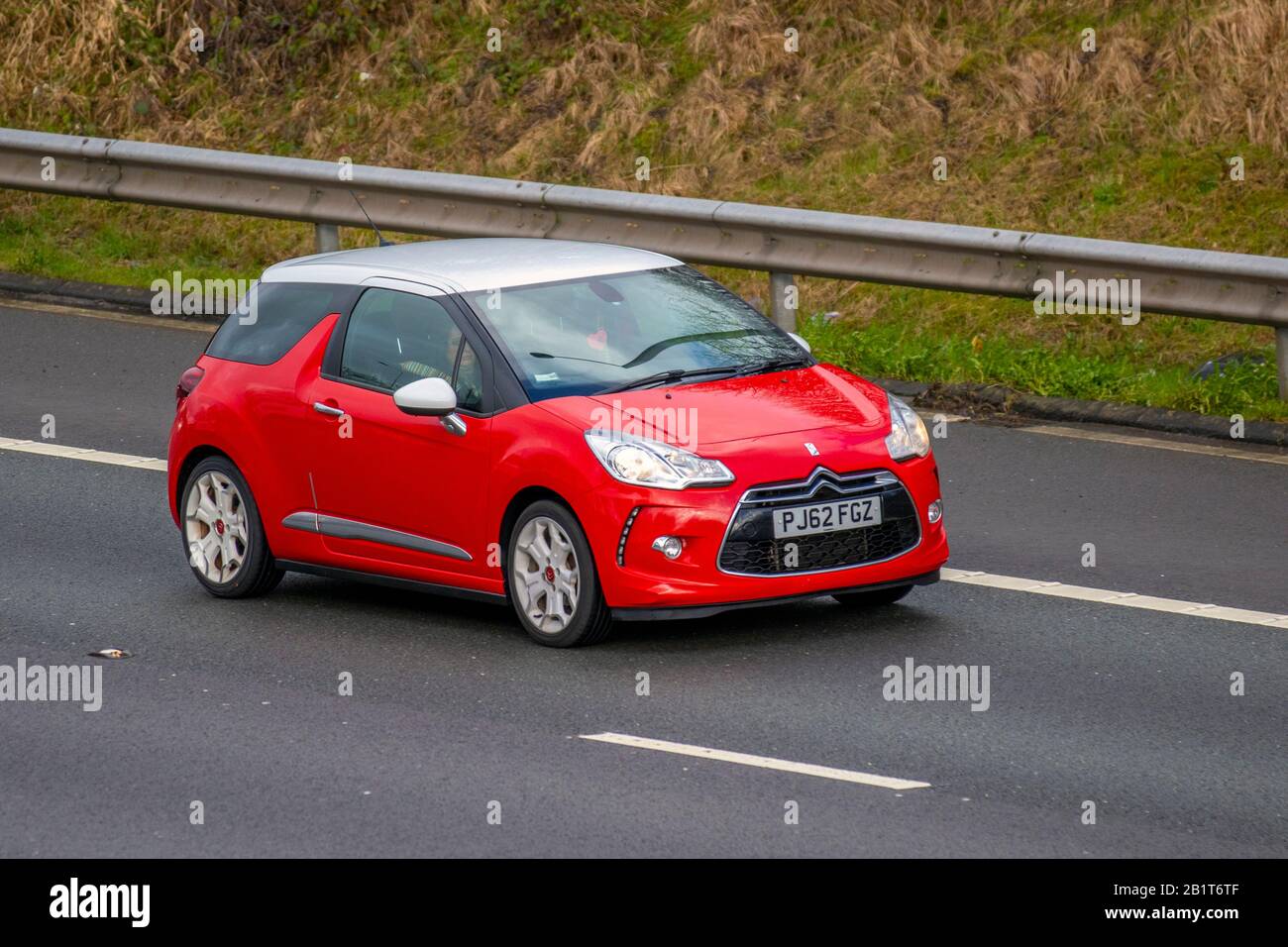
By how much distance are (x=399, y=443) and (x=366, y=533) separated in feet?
1.56

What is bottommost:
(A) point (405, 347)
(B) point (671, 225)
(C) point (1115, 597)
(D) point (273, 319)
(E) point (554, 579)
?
(C) point (1115, 597)

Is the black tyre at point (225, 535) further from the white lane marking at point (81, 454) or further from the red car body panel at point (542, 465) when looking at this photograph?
the white lane marking at point (81, 454)

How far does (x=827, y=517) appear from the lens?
930 centimetres

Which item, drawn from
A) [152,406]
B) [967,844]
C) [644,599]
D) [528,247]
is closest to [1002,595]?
[644,599]

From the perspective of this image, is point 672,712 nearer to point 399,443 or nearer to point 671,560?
point 671,560

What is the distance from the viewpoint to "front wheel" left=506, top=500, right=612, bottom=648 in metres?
9.29

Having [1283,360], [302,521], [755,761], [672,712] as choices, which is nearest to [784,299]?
[1283,360]

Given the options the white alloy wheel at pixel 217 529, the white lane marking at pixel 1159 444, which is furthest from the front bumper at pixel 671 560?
the white lane marking at pixel 1159 444

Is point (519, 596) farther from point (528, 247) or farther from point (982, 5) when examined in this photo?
point (982, 5)

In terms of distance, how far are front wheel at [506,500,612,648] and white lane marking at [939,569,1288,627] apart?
2007 millimetres

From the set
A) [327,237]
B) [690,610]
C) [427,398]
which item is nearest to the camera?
[690,610]

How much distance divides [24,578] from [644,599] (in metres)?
3.45

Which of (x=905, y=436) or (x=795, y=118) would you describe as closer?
(x=905, y=436)

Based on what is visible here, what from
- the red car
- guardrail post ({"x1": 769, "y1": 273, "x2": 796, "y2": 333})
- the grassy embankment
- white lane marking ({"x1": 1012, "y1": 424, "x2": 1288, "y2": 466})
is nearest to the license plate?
the red car
